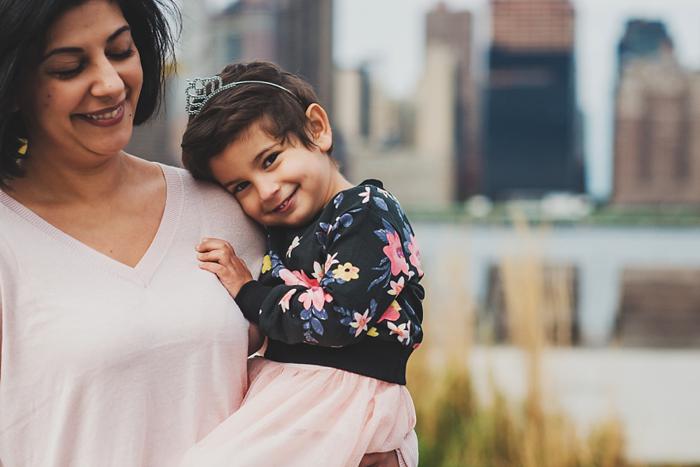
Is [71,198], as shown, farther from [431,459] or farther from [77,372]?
[431,459]

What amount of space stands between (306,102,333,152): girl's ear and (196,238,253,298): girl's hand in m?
0.26

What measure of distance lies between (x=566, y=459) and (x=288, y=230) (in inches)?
94.3

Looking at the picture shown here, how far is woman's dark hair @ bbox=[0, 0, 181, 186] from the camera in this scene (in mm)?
1410

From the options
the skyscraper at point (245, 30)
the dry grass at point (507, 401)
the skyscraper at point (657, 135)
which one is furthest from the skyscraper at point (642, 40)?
the dry grass at point (507, 401)

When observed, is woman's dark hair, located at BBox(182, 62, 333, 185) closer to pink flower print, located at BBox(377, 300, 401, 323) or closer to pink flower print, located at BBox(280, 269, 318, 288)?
pink flower print, located at BBox(280, 269, 318, 288)

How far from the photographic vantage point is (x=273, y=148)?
1.70 meters

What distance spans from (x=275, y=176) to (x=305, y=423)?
1.45 feet

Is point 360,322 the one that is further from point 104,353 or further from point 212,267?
point 104,353

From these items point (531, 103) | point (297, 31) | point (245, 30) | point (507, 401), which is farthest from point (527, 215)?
point (531, 103)

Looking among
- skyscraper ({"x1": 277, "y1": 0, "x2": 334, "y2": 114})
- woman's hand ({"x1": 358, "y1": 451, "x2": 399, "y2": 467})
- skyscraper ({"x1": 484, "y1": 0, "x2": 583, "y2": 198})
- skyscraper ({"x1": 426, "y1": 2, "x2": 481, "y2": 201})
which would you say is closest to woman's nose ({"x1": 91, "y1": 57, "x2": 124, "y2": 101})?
woman's hand ({"x1": 358, "y1": 451, "x2": 399, "y2": 467})

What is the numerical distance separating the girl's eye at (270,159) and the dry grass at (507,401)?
2.38 meters

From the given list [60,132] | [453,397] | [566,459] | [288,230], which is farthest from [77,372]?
[453,397]

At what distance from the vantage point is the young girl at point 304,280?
5.13ft

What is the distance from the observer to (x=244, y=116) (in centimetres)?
Answer: 169
